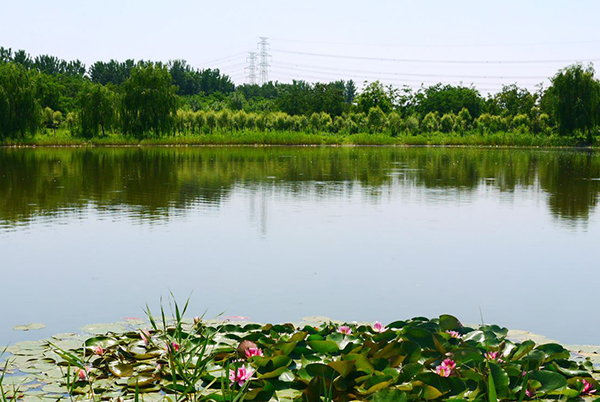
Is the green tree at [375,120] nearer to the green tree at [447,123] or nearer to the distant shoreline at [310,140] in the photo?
the distant shoreline at [310,140]

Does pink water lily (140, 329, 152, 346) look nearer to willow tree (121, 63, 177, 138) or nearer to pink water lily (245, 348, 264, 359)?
pink water lily (245, 348, 264, 359)

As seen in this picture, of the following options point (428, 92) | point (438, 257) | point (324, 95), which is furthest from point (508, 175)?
point (428, 92)

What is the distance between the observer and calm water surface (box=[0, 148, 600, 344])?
6.33 m

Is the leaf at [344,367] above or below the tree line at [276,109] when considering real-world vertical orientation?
below

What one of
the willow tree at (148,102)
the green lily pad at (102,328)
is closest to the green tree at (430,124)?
the willow tree at (148,102)

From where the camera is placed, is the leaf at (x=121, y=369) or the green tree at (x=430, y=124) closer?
the leaf at (x=121, y=369)

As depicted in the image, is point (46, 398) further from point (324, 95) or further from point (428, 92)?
point (428, 92)

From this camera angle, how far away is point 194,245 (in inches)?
371

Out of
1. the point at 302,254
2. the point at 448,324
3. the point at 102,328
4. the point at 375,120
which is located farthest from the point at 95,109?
the point at 448,324

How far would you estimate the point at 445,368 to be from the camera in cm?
408

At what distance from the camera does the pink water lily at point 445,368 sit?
405cm

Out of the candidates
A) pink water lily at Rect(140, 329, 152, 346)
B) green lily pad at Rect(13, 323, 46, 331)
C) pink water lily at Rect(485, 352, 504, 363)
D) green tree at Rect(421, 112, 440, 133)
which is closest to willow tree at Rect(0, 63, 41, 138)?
green tree at Rect(421, 112, 440, 133)

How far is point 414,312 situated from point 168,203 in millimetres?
9129

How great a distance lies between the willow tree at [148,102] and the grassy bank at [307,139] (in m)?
1.84
